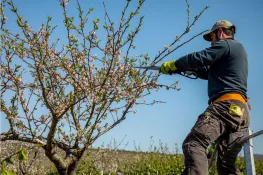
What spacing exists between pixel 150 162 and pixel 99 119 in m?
9.49

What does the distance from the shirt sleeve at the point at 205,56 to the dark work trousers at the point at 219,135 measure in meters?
0.39

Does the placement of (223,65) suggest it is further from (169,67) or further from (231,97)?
(169,67)

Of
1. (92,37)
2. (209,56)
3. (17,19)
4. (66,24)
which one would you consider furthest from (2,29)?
(209,56)

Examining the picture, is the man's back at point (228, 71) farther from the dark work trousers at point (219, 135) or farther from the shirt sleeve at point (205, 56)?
the dark work trousers at point (219, 135)

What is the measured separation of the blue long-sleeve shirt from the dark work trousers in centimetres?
16

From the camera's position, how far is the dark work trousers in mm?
2803

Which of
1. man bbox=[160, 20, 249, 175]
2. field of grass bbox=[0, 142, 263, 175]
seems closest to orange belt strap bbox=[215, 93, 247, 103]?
man bbox=[160, 20, 249, 175]

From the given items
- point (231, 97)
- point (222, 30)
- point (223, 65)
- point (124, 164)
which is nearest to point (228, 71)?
point (223, 65)

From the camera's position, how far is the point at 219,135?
303cm

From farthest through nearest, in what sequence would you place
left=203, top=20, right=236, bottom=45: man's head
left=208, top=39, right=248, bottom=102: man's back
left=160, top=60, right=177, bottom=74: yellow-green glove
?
left=203, top=20, right=236, bottom=45: man's head < left=160, top=60, right=177, bottom=74: yellow-green glove < left=208, top=39, right=248, bottom=102: man's back

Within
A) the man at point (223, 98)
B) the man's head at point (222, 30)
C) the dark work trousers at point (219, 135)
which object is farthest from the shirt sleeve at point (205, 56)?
the dark work trousers at point (219, 135)

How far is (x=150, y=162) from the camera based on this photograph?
13766mm

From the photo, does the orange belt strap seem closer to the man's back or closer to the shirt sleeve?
the man's back

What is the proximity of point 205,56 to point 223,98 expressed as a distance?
42 centimetres
